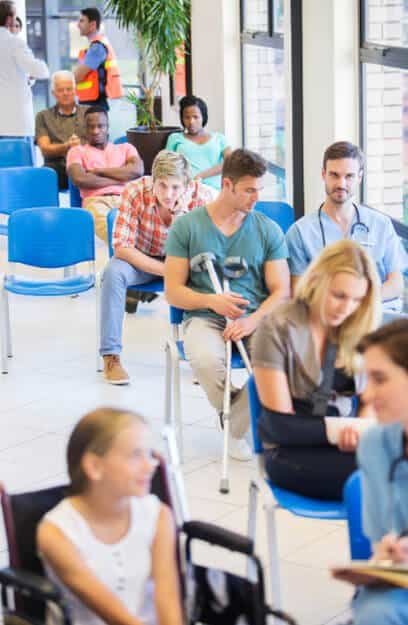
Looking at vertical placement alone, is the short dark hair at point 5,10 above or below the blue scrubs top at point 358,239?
above

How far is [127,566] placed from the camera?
2.86m

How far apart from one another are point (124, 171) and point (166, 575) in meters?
6.09

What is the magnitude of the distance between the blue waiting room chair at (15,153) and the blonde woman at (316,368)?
21.2 ft

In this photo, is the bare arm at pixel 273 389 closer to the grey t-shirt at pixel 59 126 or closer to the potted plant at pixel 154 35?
the grey t-shirt at pixel 59 126

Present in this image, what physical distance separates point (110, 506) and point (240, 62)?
7879mm

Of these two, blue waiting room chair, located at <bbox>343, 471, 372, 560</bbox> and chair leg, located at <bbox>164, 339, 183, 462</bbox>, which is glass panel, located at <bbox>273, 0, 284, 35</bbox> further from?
blue waiting room chair, located at <bbox>343, 471, 372, 560</bbox>

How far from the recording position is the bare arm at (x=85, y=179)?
28.2ft

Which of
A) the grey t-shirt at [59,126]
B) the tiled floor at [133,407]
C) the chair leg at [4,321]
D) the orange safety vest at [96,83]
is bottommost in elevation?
the tiled floor at [133,407]

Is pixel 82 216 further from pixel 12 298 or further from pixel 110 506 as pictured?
pixel 110 506

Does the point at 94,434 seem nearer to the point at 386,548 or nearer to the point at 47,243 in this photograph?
the point at 386,548

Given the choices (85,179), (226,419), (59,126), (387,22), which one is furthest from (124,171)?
(226,419)

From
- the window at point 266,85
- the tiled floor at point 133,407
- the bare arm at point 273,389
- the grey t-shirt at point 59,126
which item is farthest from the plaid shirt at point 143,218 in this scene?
the grey t-shirt at point 59,126

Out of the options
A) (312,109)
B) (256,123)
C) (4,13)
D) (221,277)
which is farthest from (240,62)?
(221,277)

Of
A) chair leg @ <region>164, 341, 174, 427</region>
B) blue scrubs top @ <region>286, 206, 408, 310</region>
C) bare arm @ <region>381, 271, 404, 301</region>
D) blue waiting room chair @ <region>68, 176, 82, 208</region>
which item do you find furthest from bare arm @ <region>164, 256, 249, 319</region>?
blue waiting room chair @ <region>68, 176, 82, 208</region>
